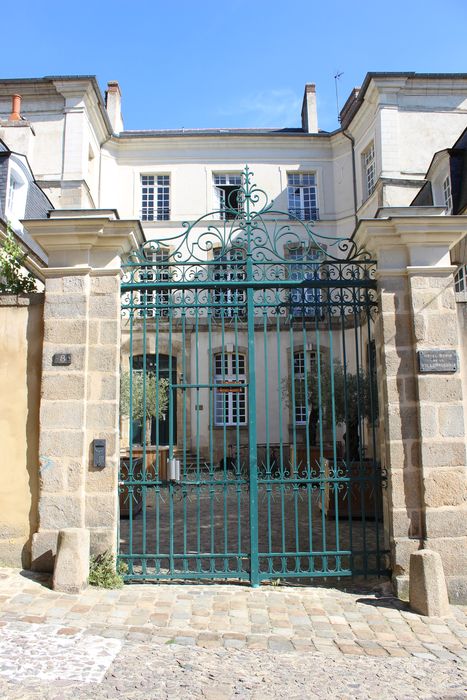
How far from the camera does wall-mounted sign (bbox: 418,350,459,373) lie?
16.2ft

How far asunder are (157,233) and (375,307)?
15.7 meters

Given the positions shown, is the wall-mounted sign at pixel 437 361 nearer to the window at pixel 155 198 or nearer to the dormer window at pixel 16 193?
the dormer window at pixel 16 193

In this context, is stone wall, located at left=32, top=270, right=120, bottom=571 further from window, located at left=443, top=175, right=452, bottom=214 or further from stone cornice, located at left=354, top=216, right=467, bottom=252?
window, located at left=443, top=175, right=452, bottom=214

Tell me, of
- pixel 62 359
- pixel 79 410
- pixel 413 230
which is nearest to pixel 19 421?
pixel 79 410

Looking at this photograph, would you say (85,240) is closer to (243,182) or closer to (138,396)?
(243,182)

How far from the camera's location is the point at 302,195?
2098 centimetres

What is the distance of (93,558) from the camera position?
189 inches

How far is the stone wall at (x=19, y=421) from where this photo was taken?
4.89 meters

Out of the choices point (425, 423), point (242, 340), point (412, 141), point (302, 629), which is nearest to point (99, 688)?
point (302, 629)

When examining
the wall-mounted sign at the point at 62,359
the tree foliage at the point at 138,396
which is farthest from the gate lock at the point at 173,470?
the tree foliage at the point at 138,396

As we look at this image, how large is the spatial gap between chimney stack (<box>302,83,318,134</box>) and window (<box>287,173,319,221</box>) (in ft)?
6.65

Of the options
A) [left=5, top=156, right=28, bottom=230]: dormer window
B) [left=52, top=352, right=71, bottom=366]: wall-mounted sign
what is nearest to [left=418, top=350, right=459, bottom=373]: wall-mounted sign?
[left=52, top=352, right=71, bottom=366]: wall-mounted sign

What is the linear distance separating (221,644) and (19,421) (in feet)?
8.48

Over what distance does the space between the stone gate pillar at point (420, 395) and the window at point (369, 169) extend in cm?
1458
